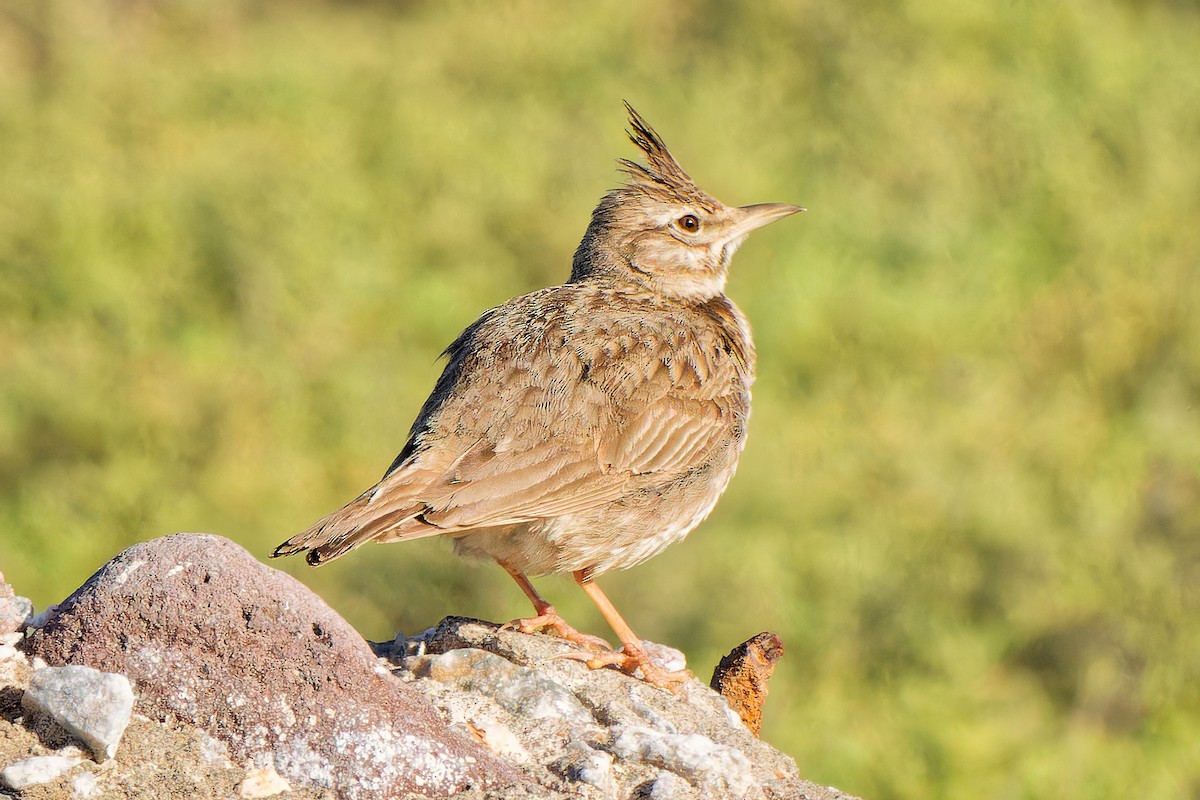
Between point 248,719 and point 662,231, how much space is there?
301 centimetres

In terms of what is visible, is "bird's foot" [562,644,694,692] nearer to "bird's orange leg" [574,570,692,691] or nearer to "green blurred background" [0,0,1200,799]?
"bird's orange leg" [574,570,692,691]

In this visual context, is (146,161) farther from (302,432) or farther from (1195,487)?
(1195,487)

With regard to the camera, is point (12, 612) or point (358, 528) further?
point (358, 528)

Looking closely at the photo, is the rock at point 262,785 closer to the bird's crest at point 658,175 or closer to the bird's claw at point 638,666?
the bird's claw at point 638,666

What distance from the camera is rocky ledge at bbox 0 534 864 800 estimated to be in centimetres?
353

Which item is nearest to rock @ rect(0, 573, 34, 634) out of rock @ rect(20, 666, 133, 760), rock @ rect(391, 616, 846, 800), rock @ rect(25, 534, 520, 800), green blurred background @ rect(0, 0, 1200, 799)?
rock @ rect(25, 534, 520, 800)

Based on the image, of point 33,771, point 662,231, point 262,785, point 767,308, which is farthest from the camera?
point 767,308

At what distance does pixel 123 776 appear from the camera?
11.5 feet

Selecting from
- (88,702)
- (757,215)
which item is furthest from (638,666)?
(757,215)

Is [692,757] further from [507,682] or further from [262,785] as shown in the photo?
[262,785]

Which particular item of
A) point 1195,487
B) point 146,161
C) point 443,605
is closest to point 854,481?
point 1195,487

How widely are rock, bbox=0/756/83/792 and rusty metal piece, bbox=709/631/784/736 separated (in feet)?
6.64

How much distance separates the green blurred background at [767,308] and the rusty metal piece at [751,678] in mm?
3502

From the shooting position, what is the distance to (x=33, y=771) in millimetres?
3441
